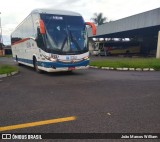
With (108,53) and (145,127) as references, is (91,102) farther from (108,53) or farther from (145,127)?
(108,53)

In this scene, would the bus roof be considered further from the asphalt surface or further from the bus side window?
the asphalt surface

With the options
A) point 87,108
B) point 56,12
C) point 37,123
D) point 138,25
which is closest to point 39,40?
point 56,12

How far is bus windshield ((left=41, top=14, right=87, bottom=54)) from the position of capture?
11.6 metres

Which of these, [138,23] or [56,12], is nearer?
[56,12]

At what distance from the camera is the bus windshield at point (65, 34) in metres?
11.6

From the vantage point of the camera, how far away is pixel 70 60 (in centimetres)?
1194

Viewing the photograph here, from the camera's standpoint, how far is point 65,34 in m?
11.8

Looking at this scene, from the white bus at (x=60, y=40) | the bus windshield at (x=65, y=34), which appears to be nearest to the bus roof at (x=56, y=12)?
the white bus at (x=60, y=40)

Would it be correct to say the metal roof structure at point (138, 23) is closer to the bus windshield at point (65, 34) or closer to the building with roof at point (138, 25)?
the building with roof at point (138, 25)

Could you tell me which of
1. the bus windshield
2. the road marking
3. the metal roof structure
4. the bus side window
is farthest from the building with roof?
the road marking

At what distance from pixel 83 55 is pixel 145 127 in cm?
834

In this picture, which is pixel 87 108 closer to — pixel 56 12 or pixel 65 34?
pixel 65 34

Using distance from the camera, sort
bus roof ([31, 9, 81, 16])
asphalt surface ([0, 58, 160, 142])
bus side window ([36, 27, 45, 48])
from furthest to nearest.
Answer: bus roof ([31, 9, 81, 16]) < bus side window ([36, 27, 45, 48]) < asphalt surface ([0, 58, 160, 142])

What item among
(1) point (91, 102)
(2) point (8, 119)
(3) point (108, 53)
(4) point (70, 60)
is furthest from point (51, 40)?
(3) point (108, 53)
